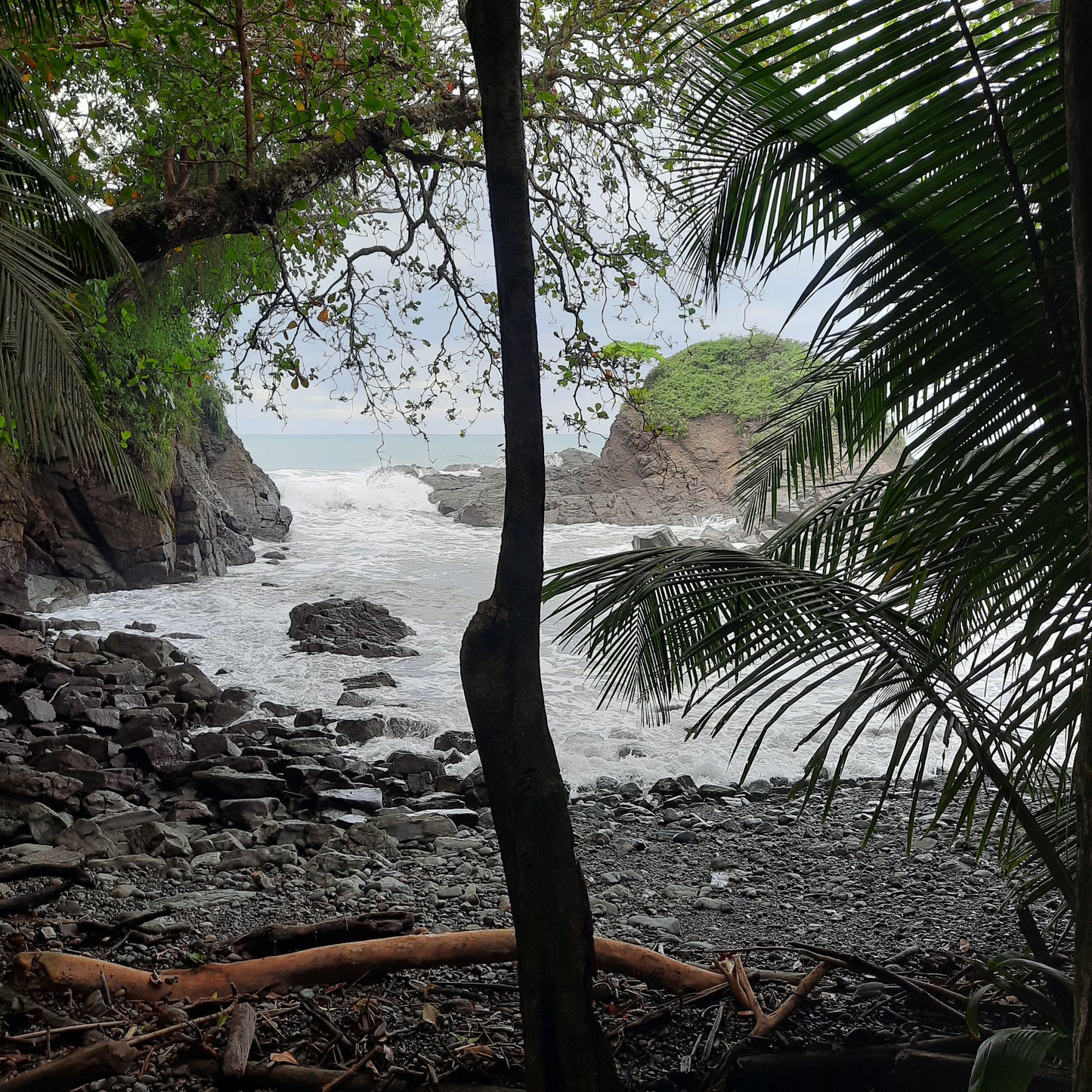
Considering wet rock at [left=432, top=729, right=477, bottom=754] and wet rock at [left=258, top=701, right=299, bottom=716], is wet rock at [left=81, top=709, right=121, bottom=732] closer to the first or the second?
wet rock at [left=258, top=701, right=299, bottom=716]

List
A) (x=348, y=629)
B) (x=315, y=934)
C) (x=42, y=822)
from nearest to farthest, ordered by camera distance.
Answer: (x=315, y=934) → (x=42, y=822) → (x=348, y=629)

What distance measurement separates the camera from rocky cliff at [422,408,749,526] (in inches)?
794

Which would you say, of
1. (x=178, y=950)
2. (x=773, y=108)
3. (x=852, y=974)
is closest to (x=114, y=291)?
(x=178, y=950)

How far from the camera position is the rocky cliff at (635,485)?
20156 millimetres

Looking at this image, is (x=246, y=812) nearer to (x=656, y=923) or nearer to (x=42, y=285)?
(x=656, y=923)

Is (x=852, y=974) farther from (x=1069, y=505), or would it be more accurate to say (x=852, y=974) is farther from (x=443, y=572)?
(x=443, y=572)

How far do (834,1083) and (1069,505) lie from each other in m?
1.49

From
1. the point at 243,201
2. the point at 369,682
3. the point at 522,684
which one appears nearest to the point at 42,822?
the point at 522,684

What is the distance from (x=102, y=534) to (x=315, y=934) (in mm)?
11839

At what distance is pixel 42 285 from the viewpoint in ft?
14.1

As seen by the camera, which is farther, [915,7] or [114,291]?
[114,291]

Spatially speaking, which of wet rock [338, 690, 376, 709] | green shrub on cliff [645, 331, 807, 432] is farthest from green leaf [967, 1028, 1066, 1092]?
green shrub on cliff [645, 331, 807, 432]

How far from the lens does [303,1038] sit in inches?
101

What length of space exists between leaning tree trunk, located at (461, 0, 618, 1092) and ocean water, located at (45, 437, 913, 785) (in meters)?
0.32
